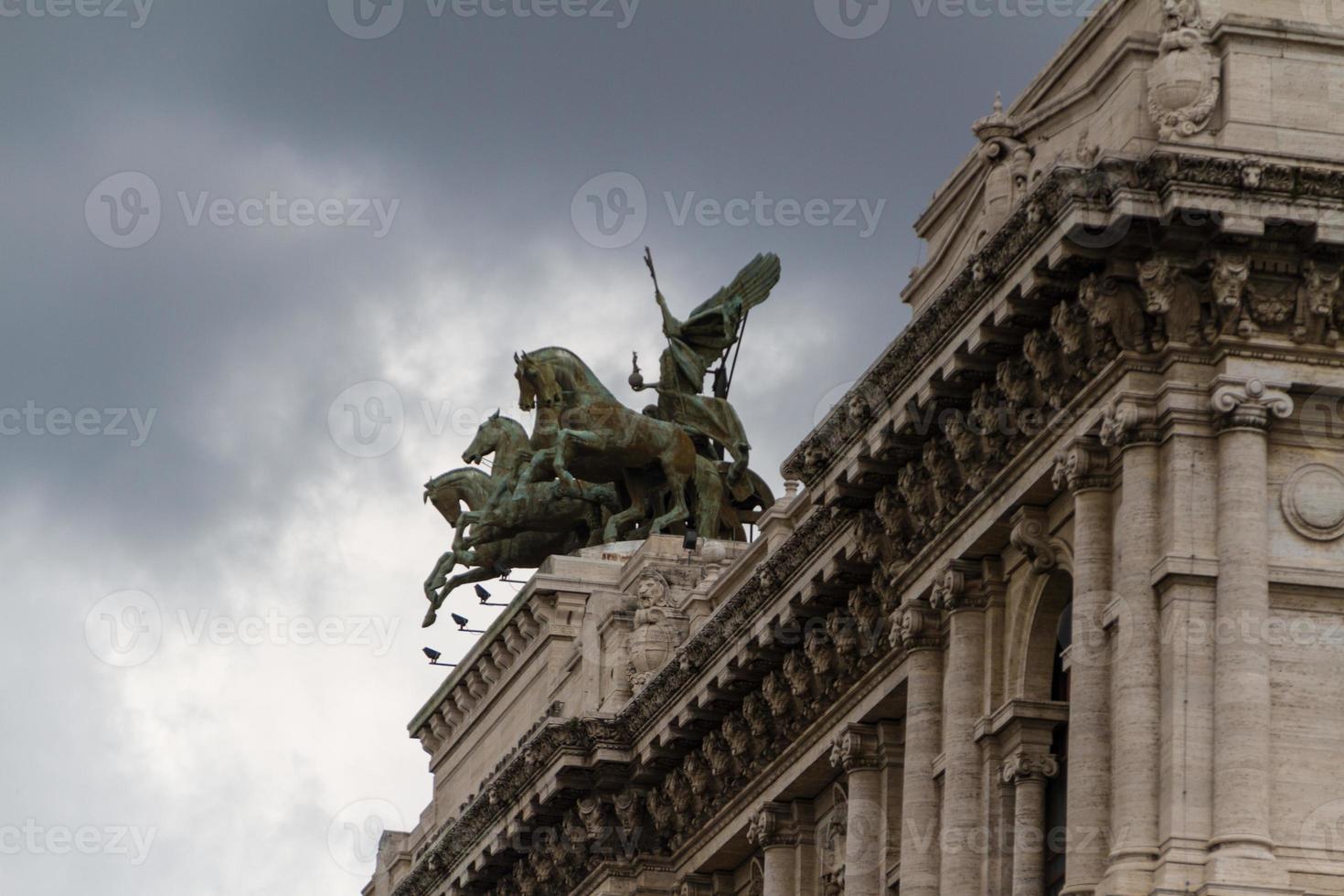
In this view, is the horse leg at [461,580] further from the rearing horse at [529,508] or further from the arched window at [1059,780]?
the arched window at [1059,780]

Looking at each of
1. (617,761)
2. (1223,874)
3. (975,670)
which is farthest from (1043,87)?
(617,761)

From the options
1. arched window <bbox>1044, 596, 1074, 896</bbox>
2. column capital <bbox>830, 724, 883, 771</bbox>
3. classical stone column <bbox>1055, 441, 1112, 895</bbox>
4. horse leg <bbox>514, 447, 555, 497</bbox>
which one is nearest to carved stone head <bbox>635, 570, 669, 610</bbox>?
horse leg <bbox>514, 447, 555, 497</bbox>

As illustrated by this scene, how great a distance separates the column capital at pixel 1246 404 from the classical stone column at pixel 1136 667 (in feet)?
2.68

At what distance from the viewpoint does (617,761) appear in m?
59.5

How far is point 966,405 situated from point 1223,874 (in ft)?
29.4

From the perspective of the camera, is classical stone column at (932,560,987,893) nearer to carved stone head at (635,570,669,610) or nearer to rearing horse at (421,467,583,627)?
carved stone head at (635,570,669,610)

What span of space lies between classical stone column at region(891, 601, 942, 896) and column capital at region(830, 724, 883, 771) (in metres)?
2.49

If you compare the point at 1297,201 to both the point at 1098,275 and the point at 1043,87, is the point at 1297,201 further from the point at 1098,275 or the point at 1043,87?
the point at 1043,87

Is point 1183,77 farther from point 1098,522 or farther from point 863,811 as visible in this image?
point 863,811

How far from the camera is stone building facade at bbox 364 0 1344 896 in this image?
39938 millimetres

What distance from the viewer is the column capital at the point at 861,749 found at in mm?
50781

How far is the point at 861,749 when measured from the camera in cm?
5078

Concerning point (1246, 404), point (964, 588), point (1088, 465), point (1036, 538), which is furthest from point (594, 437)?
point (1246, 404)

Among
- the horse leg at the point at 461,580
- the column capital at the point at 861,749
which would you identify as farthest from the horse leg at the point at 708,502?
the column capital at the point at 861,749
